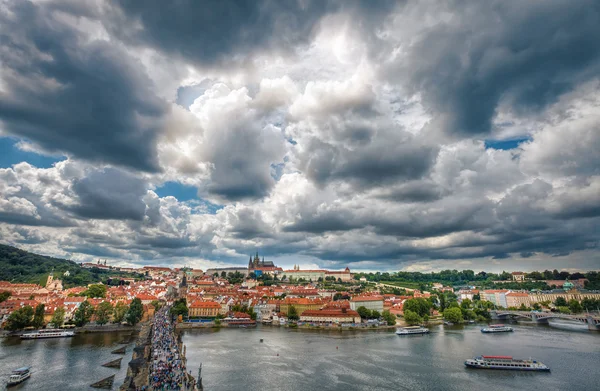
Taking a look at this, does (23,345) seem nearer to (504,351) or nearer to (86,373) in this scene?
(86,373)

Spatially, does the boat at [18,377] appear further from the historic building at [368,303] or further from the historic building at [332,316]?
the historic building at [368,303]

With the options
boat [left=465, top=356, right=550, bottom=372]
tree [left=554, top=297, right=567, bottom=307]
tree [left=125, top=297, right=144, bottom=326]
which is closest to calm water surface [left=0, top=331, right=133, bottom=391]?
tree [left=125, top=297, right=144, bottom=326]

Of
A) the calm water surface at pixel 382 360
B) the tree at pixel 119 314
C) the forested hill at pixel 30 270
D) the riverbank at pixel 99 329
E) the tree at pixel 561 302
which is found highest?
the forested hill at pixel 30 270

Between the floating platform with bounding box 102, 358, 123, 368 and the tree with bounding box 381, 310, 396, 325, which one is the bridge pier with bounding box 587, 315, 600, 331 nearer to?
the tree with bounding box 381, 310, 396, 325

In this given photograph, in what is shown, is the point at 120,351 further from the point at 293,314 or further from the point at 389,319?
the point at 389,319

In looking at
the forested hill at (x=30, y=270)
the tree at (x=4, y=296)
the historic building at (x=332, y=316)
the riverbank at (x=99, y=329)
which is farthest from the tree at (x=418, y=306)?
the forested hill at (x=30, y=270)

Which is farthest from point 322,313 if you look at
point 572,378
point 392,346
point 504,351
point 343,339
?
point 572,378
